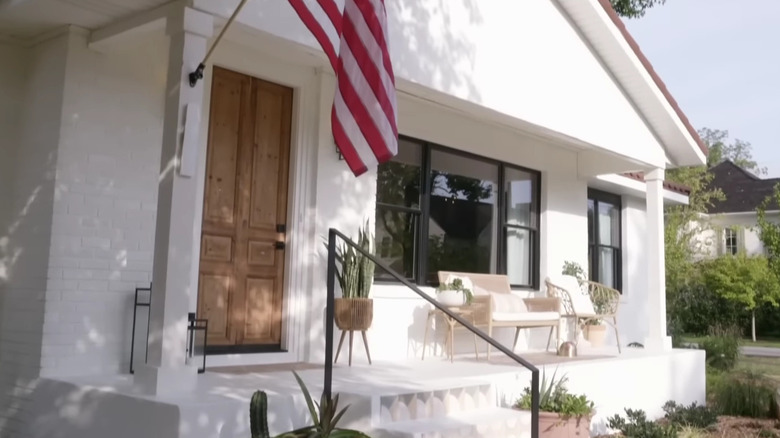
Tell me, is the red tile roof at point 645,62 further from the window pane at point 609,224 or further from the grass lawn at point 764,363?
the grass lawn at point 764,363

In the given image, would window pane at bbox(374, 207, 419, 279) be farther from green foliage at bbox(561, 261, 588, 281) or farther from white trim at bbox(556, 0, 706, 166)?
white trim at bbox(556, 0, 706, 166)

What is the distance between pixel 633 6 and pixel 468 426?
1211 cm

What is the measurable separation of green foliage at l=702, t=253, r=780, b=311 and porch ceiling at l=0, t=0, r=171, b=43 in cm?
1904

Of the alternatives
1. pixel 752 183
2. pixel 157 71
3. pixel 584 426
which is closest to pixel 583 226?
pixel 584 426

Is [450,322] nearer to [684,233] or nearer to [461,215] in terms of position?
[461,215]

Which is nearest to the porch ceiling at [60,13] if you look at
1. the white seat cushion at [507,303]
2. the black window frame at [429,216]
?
the black window frame at [429,216]

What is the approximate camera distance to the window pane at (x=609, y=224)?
11.7 m

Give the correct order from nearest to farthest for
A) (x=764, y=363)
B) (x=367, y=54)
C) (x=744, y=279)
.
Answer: (x=367, y=54) → (x=764, y=363) → (x=744, y=279)

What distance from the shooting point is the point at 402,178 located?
7918mm

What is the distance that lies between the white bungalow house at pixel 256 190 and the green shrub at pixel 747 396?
44 centimetres

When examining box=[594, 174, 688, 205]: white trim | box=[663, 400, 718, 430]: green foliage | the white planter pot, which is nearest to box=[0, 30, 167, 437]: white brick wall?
the white planter pot

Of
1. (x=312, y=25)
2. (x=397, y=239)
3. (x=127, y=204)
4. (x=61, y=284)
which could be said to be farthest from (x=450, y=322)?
(x=312, y=25)

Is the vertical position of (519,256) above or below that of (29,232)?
above

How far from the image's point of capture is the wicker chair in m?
8.76
